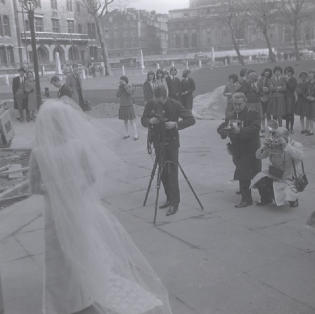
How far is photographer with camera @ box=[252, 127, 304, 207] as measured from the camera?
253 inches

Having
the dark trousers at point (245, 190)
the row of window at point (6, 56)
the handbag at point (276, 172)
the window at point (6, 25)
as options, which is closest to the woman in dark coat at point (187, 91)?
the dark trousers at point (245, 190)

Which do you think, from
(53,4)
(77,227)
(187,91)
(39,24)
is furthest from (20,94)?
(53,4)

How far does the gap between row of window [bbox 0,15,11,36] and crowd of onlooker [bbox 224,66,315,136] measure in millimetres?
53866

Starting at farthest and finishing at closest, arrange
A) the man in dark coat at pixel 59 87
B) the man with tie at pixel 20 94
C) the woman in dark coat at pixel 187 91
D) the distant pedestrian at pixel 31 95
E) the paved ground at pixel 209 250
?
the distant pedestrian at pixel 31 95 → the man with tie at pixel 20 94 → the woman in dark coat at pixel 187 91 → the man in dark coat at pixel 59 87 → the paved ground at pixel 209 250

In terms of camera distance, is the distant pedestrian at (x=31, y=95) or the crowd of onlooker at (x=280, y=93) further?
the distant pedestrian at (x=31, y=95)

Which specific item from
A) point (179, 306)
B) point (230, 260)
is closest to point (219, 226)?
point (230, 260)

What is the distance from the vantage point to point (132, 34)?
110m

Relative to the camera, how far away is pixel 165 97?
6.50 meters

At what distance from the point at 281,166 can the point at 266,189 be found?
0.37 meters

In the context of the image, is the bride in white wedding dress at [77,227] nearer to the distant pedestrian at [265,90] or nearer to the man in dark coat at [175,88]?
the distant pedestrian at [265,90]

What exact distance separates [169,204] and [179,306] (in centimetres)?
264

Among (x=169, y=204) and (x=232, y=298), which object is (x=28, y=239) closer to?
(x=169, y=204)

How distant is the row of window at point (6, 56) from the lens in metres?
60.8

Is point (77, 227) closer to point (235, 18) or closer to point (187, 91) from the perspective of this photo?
point (187, 91)
